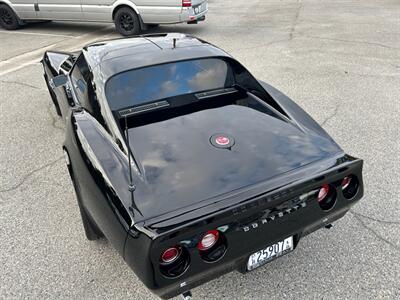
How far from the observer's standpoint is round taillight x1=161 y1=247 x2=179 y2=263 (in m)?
1.87

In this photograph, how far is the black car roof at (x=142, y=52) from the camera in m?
2.85

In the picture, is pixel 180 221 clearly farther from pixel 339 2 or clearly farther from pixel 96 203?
pixel 339 2

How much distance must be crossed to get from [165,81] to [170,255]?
1459mm

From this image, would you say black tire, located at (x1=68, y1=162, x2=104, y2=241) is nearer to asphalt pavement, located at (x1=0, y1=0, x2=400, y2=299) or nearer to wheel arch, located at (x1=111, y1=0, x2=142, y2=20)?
asphalt pavement, located at (x1=0, y1=0, x2=400, y2=299)

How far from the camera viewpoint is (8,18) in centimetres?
997

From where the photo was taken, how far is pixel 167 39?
331 centimetres

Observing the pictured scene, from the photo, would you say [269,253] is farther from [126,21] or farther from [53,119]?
[126,21]

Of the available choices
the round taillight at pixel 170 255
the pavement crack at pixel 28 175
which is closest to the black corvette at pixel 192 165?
the round taillight at pixel 170 255

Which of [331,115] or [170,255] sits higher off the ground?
[170,255]

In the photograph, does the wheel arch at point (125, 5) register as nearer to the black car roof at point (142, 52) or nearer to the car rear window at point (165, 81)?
the black car roof at point (142, 52)

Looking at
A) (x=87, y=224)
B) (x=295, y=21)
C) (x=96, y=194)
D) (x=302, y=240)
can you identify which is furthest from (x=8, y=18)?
(x=302, y=240)

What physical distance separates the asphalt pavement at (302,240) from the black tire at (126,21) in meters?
0.84

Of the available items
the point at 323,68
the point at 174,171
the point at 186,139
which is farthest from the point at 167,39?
the point at 323,68

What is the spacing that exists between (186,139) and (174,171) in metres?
0.33
